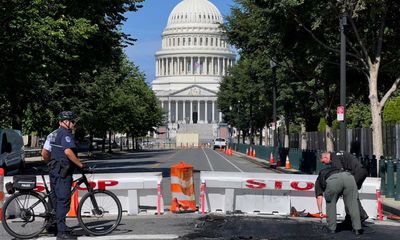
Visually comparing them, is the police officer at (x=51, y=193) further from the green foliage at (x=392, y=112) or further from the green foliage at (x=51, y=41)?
the green foliage at (x=392, y=112)

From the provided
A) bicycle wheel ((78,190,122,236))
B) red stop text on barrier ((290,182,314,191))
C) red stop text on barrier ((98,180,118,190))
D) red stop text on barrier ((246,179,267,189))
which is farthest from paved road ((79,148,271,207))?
bicycle wheel ((78,190,122,236))

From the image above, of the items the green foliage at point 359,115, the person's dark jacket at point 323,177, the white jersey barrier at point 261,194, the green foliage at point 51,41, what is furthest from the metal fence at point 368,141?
the green foliage at point 359,115

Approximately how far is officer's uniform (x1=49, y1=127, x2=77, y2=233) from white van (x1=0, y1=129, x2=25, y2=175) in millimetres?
12864

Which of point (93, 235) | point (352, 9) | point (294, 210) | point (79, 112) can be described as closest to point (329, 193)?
point (294, 210)

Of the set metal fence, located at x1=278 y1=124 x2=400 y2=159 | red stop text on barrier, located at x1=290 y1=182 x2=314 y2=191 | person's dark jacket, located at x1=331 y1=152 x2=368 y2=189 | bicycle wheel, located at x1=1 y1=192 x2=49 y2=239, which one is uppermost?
metal fence, located at x1=278 y1=124 x2=400 y2=159

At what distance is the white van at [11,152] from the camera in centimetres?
2427

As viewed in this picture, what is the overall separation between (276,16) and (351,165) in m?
13.2

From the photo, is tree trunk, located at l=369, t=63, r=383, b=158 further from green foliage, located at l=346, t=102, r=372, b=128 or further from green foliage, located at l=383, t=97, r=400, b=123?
green foliage, located at l=346, t=102, r=372, b=128

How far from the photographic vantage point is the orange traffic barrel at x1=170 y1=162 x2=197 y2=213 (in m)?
15.3

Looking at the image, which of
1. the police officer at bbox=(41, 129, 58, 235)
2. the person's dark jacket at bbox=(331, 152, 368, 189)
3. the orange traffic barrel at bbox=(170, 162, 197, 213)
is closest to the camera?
the police officer at bbox=(41, 129, 58, 235)

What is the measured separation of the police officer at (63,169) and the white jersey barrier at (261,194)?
14.0 feet

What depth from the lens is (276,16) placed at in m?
25.1

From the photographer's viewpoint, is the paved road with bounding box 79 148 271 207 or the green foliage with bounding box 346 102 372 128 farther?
the green foliage with bounding box 346 102 372 128

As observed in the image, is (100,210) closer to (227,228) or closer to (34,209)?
(34,209)
